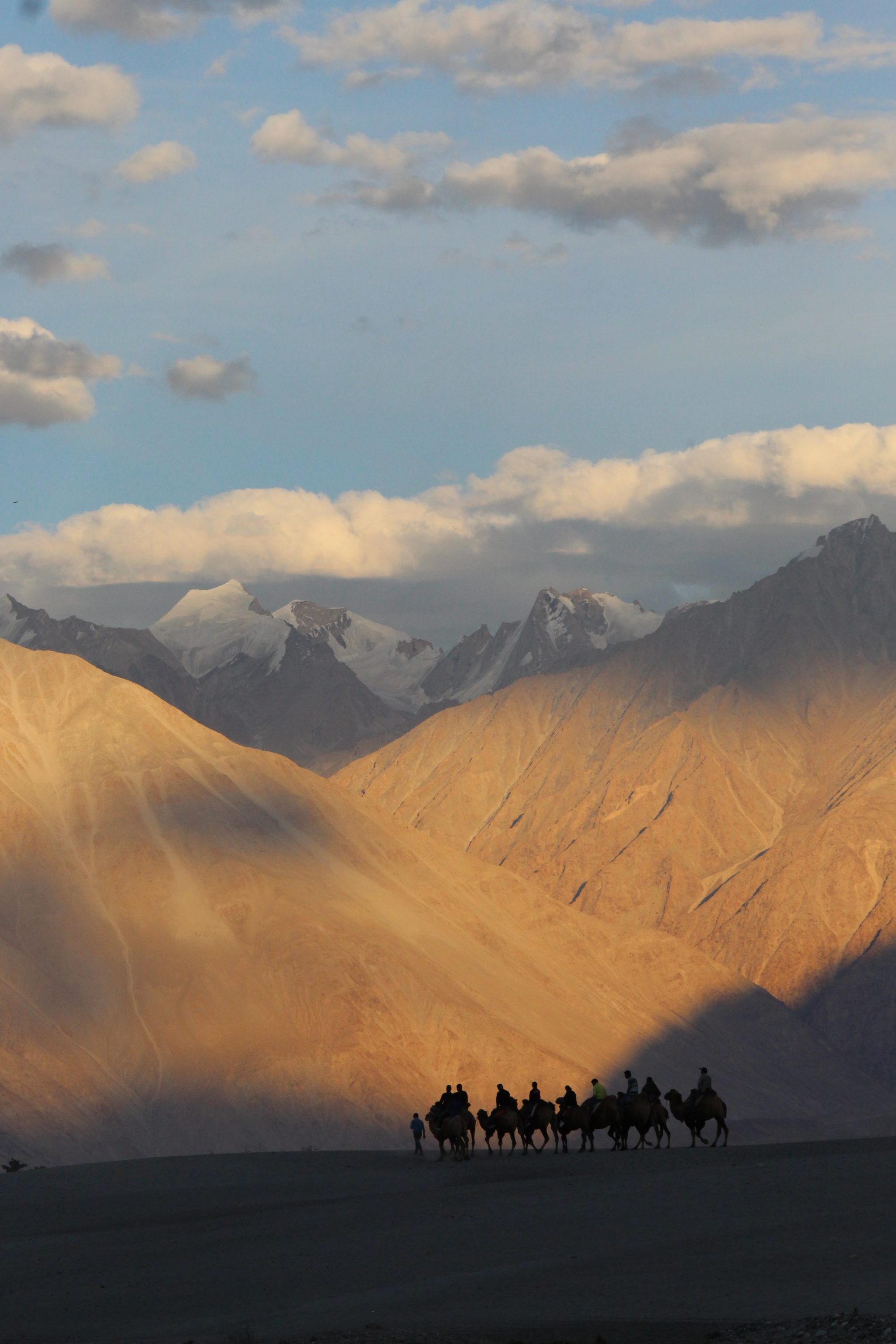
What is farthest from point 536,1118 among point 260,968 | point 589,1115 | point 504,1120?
point 260,968

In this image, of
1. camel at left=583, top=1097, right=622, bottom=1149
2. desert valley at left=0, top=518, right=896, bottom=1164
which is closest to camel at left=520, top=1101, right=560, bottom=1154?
camel at left=583, top=1097, right=622, bottom=1149

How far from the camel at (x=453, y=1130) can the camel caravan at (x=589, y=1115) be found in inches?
0.6

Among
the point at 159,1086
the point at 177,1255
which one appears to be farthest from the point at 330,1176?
the point at 159,1086

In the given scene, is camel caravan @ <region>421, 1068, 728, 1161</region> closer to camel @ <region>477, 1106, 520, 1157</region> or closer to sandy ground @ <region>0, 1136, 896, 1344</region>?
camel @ <region>477, 1106, 520, 1157</region>

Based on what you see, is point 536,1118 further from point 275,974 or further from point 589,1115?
point 275,974

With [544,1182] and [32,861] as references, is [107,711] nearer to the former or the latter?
[32,861]

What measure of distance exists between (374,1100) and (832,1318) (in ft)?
300

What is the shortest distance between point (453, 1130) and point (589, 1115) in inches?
167

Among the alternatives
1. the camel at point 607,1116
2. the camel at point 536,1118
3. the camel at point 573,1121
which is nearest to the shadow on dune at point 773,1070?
the camel at point 536,1118

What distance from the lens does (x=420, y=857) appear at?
156m

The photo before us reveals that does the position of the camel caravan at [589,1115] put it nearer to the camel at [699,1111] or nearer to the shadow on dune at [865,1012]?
the camel at [699,1111]

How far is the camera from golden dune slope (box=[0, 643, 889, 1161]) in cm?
10956

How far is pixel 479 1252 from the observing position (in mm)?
31766

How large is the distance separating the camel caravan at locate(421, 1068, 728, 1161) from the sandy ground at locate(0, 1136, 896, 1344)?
1031mm
